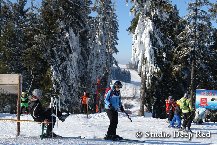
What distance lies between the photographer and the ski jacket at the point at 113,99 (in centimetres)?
1177

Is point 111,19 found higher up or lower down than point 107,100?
higher up

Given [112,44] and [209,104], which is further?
[112,44]

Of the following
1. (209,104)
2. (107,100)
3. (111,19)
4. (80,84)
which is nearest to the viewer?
(107,100)

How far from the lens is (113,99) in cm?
1188

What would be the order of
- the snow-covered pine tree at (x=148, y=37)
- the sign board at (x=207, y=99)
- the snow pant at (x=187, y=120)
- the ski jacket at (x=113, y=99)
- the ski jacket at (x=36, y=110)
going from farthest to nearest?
the snow-covered pine tree at (x=148, y=37) → the sign board at (x=207, y=99) → the snow pant at (x=187, y=120) → the ski jacket at (x=113, y=99) → the ski jacket at (x=36, y=110)

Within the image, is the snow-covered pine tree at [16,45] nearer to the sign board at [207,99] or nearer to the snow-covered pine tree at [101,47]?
the snow-covered pine tree at [101,47]

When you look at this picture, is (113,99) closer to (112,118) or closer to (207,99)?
(112,118)

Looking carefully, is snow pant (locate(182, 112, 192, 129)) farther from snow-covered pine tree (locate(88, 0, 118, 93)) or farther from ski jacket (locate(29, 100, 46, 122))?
snow-covered pine tree (locate(88, 0, 118, 93))

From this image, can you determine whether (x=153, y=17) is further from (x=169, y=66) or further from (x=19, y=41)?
(x=19, y=41)

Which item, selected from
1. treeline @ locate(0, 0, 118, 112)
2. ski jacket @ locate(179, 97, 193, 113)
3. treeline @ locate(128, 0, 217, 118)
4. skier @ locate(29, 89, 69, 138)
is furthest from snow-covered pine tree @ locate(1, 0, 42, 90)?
skier @ locate(29, 89, 69, 138)

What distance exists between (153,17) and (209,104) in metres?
7.75

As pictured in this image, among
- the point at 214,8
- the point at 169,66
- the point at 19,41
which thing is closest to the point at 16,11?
the point at 19,41

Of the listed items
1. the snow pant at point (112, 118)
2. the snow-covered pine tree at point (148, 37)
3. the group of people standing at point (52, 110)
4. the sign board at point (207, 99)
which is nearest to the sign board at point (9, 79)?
the group of people standing at point (52, 110)

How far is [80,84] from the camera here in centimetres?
3394
